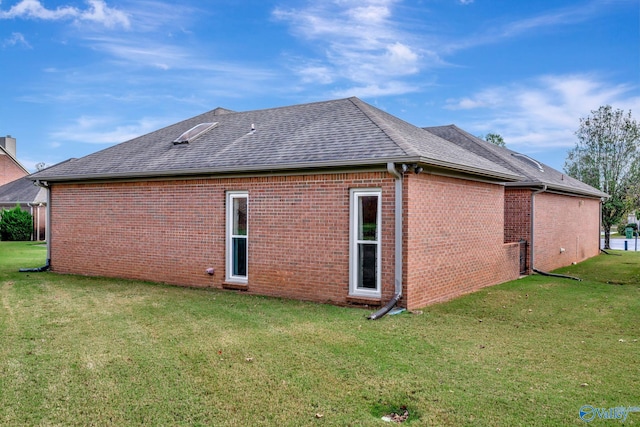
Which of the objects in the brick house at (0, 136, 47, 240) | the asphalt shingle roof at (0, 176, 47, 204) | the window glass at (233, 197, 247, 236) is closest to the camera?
the window glass at (233, 197, 247, 236)

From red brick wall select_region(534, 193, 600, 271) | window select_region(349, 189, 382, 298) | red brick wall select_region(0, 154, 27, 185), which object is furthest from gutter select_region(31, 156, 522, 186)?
Result: red brick wall select_region(0, 154, 27, 185)

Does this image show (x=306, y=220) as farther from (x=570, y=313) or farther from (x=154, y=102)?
(x=154, y=102)

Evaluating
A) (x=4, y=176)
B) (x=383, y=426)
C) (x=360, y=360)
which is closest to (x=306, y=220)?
(x=360, y=360)

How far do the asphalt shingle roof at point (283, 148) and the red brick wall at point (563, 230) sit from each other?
394 centimetres

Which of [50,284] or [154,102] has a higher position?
[154,102]

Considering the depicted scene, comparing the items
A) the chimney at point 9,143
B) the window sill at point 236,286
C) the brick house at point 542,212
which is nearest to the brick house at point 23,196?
the chimney at point 9,143

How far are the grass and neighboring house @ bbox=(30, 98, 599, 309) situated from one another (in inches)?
33.4

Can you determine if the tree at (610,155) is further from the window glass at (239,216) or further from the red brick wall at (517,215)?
the window glass at (239,216)

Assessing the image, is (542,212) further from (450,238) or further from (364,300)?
(364,300)

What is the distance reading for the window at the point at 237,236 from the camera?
36.5ft

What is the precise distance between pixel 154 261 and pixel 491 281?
869cm

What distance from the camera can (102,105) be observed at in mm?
22453

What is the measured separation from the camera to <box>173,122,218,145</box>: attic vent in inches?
552

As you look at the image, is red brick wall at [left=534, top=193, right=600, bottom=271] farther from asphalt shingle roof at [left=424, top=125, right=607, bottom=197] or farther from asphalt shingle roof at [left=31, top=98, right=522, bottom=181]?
asphalt shingle roof at [left=31, top=98, right=522, bottom=181]
